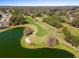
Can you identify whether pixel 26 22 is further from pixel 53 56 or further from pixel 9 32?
pixel 53 56

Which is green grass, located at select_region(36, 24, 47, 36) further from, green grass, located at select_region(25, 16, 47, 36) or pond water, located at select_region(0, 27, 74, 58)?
pond water, located at select_region(0, 27, 74, 58)

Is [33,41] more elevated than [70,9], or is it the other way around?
[70,9]

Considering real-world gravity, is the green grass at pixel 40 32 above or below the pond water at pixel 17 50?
above

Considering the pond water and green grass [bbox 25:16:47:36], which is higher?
green grass [bbox 25:16:47:36]

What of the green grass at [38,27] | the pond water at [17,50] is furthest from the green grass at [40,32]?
the pond water at [17,50]

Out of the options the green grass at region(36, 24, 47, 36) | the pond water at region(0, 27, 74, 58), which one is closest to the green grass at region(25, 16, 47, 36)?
the green grass at region(36, 24, 47, 36)

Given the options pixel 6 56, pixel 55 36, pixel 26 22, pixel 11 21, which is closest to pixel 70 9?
pixel 55 36

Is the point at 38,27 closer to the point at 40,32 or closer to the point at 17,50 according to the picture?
the point at 40,32

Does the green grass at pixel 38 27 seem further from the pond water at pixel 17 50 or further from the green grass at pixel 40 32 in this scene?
the pond water at pixel 17 50
